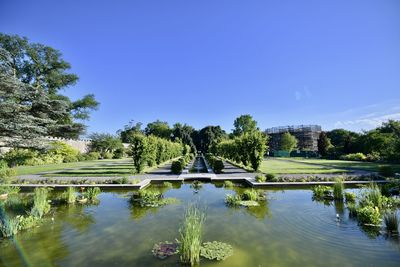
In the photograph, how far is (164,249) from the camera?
4.98 meters

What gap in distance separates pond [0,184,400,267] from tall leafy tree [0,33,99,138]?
2116 cm

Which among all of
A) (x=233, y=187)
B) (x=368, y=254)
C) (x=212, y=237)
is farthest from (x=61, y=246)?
(x=233, y=187)

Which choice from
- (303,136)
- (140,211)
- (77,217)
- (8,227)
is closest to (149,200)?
(140,211)

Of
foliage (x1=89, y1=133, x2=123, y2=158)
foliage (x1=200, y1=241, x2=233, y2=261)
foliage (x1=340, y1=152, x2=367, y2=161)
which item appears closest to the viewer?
foliage (x1=200, y1=241, x2=233, y2=261)

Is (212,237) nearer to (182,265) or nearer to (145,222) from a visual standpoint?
(182,265)

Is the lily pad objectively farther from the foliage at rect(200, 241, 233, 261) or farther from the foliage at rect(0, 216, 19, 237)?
→ the foliage at rect(0, 216, 19, 237)

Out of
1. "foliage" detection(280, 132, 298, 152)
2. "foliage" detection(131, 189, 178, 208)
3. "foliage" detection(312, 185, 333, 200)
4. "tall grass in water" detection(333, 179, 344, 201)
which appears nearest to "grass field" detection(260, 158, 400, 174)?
"foliage" detection(312, 185, 333, 200)

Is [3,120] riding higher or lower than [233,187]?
higher

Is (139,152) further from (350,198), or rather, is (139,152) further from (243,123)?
(243,123)

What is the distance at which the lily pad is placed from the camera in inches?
187

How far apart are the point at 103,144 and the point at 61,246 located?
4353 cm

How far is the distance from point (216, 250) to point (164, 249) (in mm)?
1079

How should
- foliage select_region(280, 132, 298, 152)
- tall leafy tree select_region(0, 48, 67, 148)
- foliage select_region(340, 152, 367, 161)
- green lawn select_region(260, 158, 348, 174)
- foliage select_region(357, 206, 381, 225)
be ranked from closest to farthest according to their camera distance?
foliage select_region(357, 206, 381, 225) < tall leafy tree select_region(0, 48, 67, 148) < green lawn select_region(260, 158, 348, 174) < foliage select_region(340, 152, 367, 161) < foliage select_region(280, 132, 298, 152)

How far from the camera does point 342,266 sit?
4.32 meters
